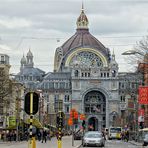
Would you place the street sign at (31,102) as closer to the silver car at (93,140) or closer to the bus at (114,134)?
the silver car at (93,140)

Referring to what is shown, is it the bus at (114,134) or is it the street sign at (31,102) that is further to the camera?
the bus at (114,134)

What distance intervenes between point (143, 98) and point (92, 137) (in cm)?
904

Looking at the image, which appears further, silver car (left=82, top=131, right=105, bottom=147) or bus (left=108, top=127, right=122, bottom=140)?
bus (left=108, top=127, right=122, bottom=140)

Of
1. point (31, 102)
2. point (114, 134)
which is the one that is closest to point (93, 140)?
point (31, 102)

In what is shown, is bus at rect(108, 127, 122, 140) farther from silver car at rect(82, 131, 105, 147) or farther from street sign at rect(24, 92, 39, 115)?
street sign at rect(24, 92, 39, 115)

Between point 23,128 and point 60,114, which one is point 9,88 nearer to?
point 23,128

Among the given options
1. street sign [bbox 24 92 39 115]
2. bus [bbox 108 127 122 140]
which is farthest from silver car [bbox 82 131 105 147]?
bus [bbox 108 127 122 140]

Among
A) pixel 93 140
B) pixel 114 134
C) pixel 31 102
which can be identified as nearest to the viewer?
pixel 31 102

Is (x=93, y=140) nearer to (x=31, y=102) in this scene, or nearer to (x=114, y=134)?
(x=31, y=102)

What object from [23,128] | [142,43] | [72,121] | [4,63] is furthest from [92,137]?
[4,63]

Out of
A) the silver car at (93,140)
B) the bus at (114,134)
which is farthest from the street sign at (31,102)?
the bus at (114,134)

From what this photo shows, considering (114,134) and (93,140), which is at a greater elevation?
(114,134)

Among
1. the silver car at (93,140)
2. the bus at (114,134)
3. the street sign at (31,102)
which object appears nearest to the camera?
the street sign at (31,102)

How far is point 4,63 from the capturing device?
136 meters
